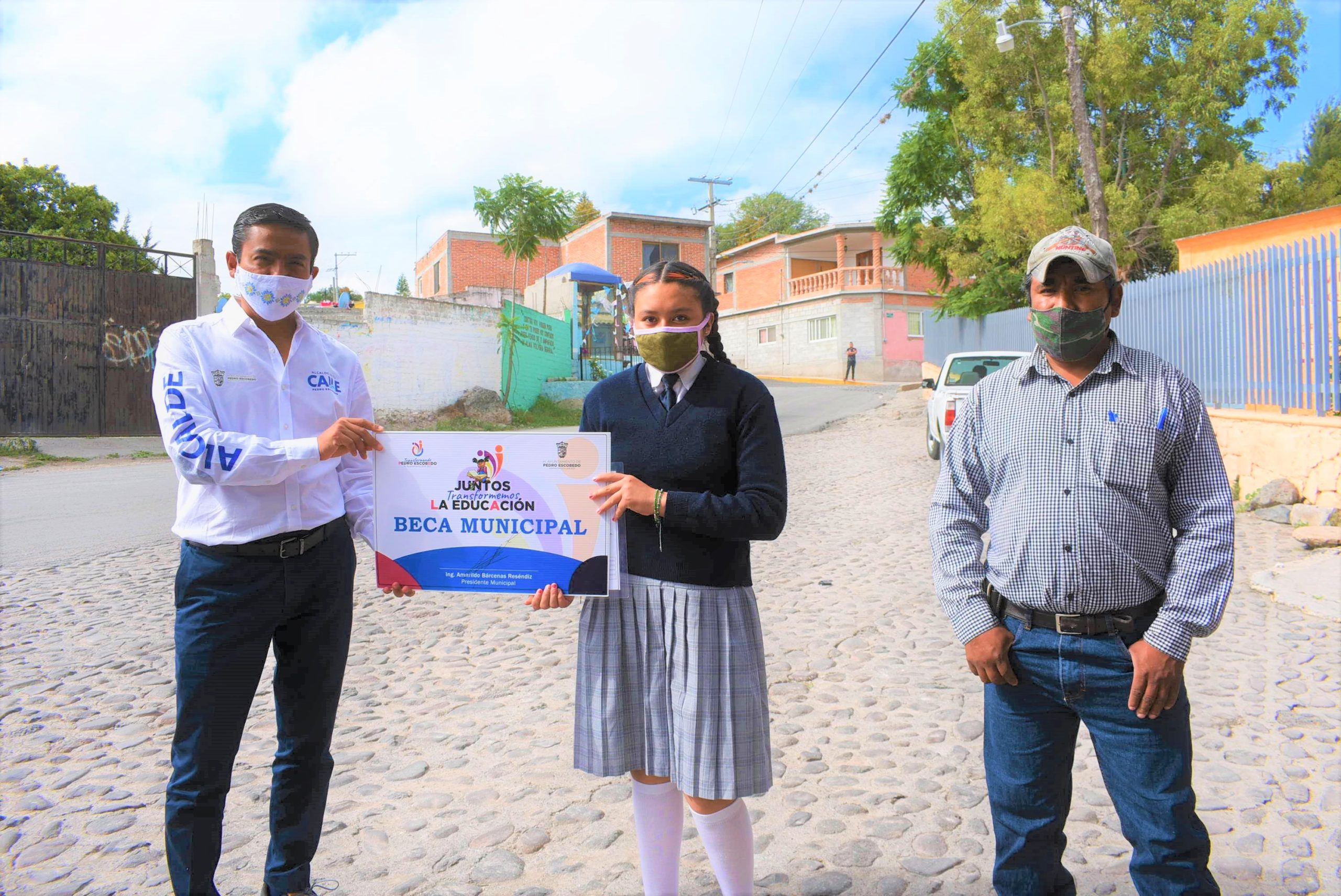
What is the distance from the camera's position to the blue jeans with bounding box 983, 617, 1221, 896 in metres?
2.11

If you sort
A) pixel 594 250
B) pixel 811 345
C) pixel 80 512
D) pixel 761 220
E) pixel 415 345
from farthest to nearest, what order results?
pixel 761 220
pixel 594 250
pixel 811 345
pixel 415 345
pixel 80 512

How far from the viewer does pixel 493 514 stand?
259 cm

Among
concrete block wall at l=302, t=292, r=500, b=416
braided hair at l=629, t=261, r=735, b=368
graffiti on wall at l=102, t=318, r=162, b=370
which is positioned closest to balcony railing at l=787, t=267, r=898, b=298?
concrete block wall at l=302, t=292, r=500, b=416

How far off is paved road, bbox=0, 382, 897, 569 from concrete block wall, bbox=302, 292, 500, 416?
4.36m

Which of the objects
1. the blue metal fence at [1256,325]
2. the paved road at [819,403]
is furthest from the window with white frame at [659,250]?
the blue metal fence at [1256,325]

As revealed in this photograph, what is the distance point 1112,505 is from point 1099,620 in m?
0.28

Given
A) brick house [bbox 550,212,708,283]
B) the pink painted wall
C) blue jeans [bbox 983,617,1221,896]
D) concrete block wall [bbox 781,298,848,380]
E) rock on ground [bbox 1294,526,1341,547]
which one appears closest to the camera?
blue jeans [bbox 983,617,1221,896]

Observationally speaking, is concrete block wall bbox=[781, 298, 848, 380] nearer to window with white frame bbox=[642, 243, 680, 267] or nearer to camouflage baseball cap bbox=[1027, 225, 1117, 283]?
window with white frame bbox=[642, 243, 680, 267]

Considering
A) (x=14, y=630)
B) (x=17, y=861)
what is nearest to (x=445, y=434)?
(x=17, y=861)

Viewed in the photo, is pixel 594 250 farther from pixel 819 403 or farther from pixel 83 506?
A: pixel 83 506

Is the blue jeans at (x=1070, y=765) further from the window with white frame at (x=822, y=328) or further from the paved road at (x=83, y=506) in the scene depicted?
the window with white frame at (x=822, y=328)

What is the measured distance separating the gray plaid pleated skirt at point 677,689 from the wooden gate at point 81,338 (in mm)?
18691

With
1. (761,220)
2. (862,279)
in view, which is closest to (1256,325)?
(862,279)

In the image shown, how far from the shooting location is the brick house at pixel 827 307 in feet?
125
